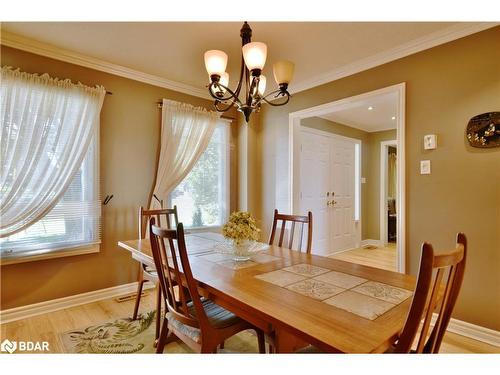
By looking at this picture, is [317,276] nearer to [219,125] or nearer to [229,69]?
[229,69]

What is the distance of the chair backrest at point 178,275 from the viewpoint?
1312mm

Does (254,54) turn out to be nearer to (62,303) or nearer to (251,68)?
(251,68)

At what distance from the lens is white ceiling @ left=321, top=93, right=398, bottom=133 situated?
410 cm

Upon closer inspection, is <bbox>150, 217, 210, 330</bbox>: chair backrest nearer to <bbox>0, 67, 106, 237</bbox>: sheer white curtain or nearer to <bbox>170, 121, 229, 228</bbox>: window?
<bbox>0, 67, 106, 237</bbox>: sheer white curtain

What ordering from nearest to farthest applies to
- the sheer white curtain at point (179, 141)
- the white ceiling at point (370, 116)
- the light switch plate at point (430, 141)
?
1. the light switch plate at point (430, 141)
2. the sheer white curtain at point (179, 141)
3. the white ceiling at point (370, 116)

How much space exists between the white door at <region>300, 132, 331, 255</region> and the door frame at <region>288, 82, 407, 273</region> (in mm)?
620

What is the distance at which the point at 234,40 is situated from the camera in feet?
7.97

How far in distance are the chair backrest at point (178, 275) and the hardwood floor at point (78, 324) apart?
1.13 metres

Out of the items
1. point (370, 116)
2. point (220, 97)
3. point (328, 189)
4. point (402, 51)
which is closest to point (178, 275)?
point (220, 97)

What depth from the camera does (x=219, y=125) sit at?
3891 mm

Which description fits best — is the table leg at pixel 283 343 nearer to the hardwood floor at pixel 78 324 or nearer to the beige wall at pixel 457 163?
the hardwood floor at pixel 78 324

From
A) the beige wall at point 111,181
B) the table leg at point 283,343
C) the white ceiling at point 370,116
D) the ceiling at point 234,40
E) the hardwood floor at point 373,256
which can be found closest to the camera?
the table leg at point 283,343

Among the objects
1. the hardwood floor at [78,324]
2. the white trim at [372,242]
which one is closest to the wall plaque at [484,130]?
the hardwood floor at [78,324]
